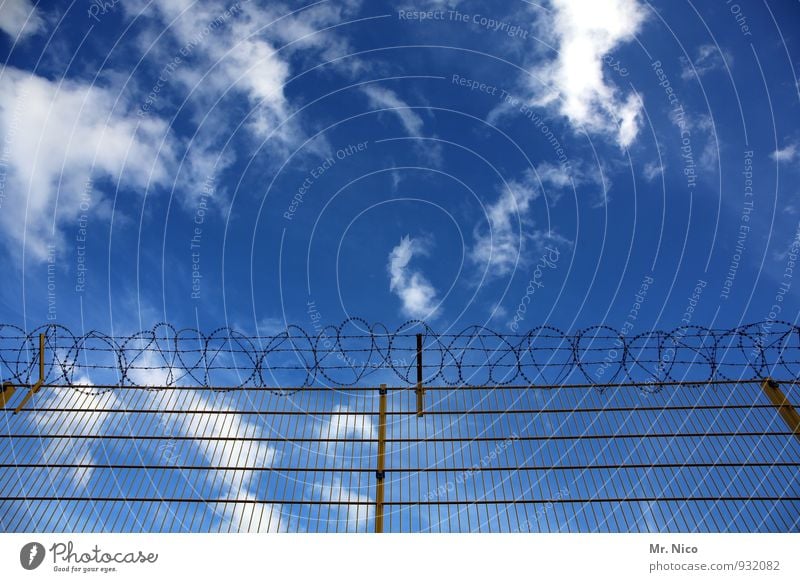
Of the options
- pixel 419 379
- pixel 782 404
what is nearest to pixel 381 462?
pixel 419 379

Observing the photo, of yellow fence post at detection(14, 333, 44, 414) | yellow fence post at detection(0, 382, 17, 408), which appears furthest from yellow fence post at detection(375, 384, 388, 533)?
yellow fence post at detection(0, 382, 17, 408)

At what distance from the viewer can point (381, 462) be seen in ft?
44.3

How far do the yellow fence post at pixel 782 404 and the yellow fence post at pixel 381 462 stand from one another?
468 inches

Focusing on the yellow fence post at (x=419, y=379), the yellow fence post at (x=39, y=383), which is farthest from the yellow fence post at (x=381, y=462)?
the yellow fence post at (x=39, y=383)

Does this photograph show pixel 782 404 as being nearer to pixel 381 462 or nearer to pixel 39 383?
pixel 381 462

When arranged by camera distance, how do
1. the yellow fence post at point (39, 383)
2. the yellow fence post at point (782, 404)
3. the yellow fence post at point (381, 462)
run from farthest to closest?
the yellow fence post at point (39, 383), the yellow fence post at point (782, 404), the yellow fence post at point (381, 462)

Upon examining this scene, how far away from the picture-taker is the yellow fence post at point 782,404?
1423 centimetres

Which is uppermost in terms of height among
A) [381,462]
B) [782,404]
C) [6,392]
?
[6,392]

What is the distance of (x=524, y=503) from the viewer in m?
12.4

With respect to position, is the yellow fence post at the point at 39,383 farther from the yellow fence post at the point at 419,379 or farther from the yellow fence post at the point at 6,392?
the yellow fence post at the point at 419,379

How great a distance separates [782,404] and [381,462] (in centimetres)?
1234
